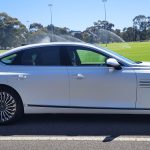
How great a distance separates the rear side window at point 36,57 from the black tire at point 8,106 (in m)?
0.59

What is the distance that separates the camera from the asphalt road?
6.84 meters

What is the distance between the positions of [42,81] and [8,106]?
76 cm

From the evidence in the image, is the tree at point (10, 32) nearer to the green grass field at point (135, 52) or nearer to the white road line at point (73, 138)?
the green grass field at point (135, 52)

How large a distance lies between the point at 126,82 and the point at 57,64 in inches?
52.0

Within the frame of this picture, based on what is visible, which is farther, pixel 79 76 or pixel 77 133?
pixel 79 76

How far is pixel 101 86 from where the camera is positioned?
805 cm

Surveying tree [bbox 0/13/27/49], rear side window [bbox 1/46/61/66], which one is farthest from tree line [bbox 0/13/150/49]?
rear side window [bbox 1/46/61/66]

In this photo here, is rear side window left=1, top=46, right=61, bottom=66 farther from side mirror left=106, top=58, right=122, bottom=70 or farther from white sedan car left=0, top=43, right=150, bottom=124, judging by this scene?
side mirror left=106, top=58, right=122, bottom=70

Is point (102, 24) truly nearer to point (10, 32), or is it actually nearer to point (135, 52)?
point (10, 32)

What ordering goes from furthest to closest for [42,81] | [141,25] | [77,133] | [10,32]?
1. [141,25]
2. [10,32]
3. [42,81]
4. [77,133]

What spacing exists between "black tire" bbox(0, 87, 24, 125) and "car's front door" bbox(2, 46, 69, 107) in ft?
0.43

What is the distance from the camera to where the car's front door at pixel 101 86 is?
800cm

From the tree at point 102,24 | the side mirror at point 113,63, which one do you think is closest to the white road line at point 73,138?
the side mirror at point 113,63

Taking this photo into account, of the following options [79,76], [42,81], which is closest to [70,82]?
[79,76]
